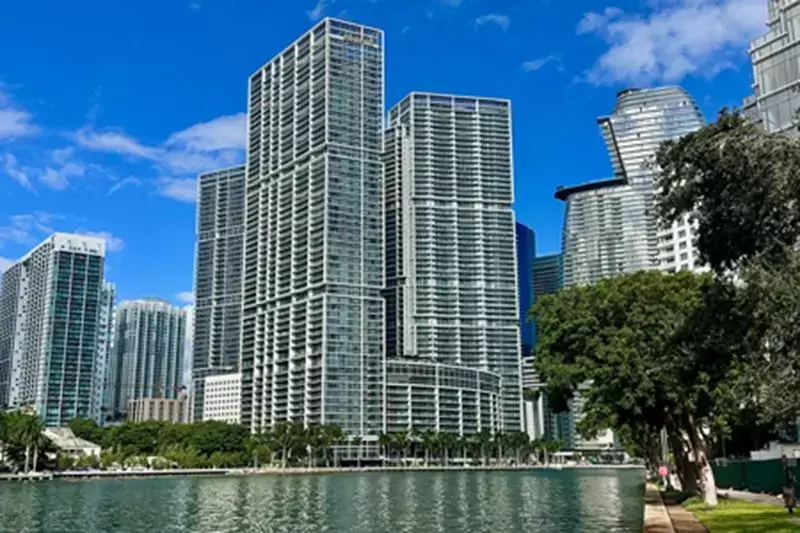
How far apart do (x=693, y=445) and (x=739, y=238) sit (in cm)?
2438

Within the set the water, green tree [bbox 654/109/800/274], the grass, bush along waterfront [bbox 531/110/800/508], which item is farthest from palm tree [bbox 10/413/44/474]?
green tree [bbox 654/109/800/274]

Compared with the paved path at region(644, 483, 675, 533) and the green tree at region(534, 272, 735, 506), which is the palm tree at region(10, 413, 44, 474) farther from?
the paved path at region(644, 483, 675, 533)

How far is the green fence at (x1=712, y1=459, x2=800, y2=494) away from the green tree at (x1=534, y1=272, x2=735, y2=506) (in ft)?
16.5

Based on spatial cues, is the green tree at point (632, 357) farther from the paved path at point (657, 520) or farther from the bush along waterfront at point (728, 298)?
the paved path at point (657, 520)

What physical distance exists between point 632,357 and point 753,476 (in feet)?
69.9

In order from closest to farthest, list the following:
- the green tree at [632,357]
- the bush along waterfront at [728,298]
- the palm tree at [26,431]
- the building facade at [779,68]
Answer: the bush along waterfront at [728,298] → the green tree at [632,357] → the building facade at [779,68] → the palm tree at [26,431]

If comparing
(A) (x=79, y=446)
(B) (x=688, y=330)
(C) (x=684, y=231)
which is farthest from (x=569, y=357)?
(A) (x=79, y=446)

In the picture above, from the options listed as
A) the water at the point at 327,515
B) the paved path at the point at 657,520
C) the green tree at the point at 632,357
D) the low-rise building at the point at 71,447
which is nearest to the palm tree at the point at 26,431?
the low-rise building at the point at 71,447

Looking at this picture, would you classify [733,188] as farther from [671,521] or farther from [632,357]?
[632,357]

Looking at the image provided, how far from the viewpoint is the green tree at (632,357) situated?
38.2 m

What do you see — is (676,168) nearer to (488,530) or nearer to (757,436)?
(488,530)

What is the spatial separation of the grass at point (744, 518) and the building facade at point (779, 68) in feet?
168

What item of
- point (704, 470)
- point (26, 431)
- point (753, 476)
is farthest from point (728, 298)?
point (26, 431)

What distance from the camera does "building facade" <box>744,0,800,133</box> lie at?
266 feet
